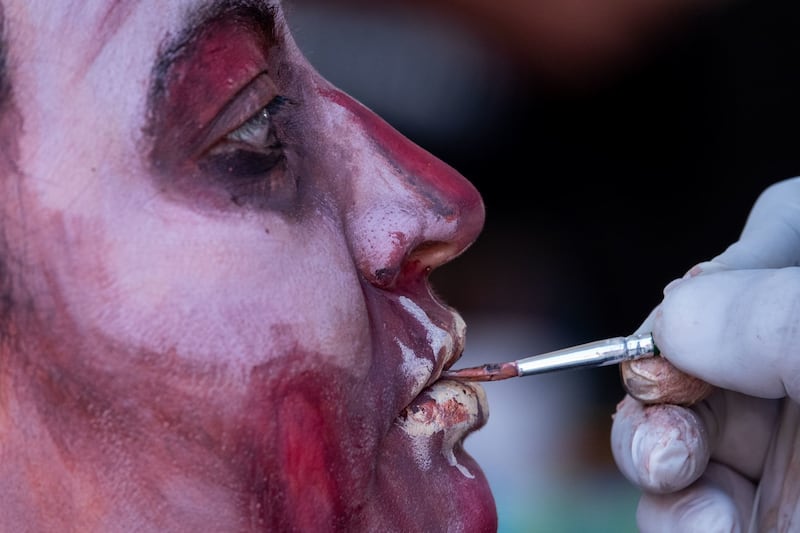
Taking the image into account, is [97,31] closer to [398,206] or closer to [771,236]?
[398,206]

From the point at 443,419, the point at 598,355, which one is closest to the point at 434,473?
the point at 443,419

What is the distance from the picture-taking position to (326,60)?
2336mm

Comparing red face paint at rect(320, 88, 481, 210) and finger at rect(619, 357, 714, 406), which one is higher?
red face paint at rect(320, 88, 481, 210)

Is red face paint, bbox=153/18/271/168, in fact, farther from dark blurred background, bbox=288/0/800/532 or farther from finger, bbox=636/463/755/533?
dark blurred background, bbox=288/0/800/532

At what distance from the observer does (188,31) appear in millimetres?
773

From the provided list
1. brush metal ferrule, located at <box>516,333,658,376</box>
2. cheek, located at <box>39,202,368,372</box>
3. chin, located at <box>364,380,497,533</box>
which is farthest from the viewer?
brush metal ferrule, located at <box>516,333,658,376</box>

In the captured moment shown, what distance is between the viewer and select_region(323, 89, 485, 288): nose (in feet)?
2.89

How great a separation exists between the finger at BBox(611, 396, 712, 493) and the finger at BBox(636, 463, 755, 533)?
2.3 inches

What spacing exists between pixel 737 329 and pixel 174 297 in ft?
1.67

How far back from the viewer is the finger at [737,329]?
84 cm

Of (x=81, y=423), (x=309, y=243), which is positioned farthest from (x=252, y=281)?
(x=81, y=423)

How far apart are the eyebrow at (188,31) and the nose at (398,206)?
0.18m

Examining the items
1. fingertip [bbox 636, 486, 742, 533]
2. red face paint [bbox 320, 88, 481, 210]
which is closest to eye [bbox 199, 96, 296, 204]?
red face paint [bbox 320, 88, 481, 210]

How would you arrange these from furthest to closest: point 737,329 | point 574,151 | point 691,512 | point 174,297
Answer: point 574,151 < point 691,512 < point 737,329 < point 174,297
